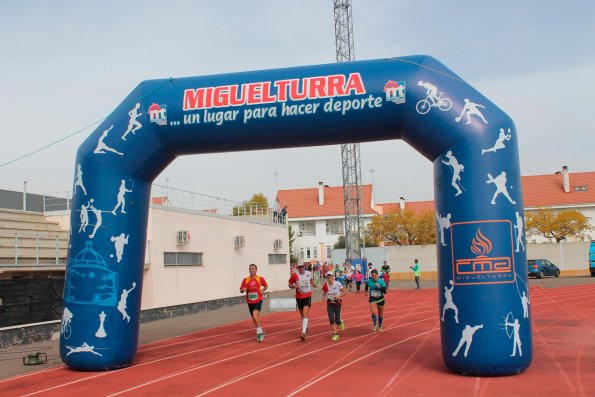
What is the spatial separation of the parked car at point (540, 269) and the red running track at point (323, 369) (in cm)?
2372

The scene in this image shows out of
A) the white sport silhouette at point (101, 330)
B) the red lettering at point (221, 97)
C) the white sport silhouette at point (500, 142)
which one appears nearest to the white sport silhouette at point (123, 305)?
the white sport silhouette at point (101, 330)

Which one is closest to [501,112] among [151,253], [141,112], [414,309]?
[141,112]

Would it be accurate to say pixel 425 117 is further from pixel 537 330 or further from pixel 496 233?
pixel 537 330

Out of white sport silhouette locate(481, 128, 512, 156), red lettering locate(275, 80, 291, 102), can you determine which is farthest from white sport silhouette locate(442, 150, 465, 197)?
red lettering locate(275, 80, 291, 102)

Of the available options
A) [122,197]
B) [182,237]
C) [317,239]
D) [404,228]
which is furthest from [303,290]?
[317,239]

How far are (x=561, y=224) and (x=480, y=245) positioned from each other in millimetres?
53985

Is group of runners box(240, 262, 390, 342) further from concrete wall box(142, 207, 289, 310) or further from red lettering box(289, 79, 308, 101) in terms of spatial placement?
concrete wall box(142, 207, 289, 310)

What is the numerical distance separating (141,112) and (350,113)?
3.92 meters

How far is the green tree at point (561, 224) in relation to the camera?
58.0 m

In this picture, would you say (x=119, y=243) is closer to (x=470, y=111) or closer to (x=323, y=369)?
(x=323, y=369)

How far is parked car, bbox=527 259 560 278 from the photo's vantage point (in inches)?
1547

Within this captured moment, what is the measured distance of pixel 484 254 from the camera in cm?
924

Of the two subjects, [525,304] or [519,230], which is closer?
[525,304]

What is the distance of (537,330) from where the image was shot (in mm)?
14609
